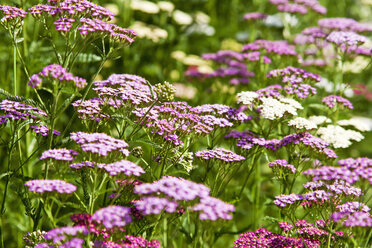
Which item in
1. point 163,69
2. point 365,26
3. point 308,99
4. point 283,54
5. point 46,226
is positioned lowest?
point 46,226

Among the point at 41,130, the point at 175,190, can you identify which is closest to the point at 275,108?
the point at 175,190

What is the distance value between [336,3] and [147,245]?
9810 millimetres

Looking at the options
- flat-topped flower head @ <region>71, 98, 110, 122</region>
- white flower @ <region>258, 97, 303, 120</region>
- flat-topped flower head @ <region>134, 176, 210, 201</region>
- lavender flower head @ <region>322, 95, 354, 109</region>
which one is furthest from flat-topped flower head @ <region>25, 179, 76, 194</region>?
lavender flower head @ <region>322, 95, 354, 109</region>

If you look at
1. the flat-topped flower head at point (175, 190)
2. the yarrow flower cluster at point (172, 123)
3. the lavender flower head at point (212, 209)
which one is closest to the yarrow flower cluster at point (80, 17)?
the yarrow flower cluster at point (172, 123)

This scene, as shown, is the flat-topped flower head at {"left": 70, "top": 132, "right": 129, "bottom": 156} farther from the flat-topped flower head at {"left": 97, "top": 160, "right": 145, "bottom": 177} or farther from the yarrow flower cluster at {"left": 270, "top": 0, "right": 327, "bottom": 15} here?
the yarrow flower cluster at {"left": 270, "top": 0, "right": 327, "bottom": 15}

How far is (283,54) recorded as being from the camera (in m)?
Answer: 5.94

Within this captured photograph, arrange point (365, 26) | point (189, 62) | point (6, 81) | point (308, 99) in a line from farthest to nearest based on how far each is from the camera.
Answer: point (189, 62)
point (365, 26)
point (308, 99)
point (6, 81)

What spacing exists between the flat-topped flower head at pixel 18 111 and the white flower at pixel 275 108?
217 centimetres

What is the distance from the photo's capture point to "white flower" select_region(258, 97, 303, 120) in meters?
4.34

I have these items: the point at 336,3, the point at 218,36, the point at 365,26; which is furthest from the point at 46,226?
the point at 336,3

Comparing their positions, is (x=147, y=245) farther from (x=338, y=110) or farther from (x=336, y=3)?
(x=336, y=3)

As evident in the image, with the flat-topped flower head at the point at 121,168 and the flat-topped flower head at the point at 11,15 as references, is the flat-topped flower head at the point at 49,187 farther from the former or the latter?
the flat-topped flower head at the point at 11,15

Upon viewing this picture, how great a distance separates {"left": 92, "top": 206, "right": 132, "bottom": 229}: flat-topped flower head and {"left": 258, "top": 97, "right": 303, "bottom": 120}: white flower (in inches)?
81.6

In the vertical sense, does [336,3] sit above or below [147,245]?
above
